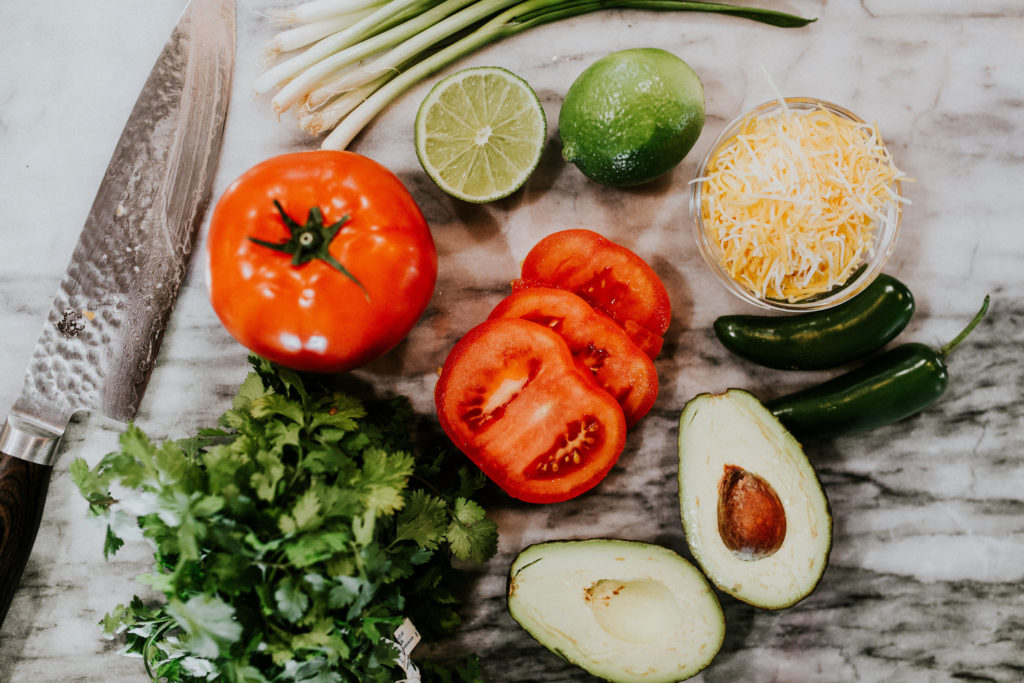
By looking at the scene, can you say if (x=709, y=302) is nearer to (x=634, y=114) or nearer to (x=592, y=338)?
(x=592, y=338)

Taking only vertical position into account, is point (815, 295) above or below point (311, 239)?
below

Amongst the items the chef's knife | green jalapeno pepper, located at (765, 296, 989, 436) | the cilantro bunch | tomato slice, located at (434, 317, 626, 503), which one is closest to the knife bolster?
the chef's knife

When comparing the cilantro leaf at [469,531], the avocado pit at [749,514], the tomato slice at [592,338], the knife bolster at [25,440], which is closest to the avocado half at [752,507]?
the avocado pit at [749,514]

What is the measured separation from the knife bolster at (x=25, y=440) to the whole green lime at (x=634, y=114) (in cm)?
112

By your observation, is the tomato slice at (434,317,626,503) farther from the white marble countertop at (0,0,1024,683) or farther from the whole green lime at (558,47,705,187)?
the whole green lime at (558,47,705,187)

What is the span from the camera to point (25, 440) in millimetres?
1188

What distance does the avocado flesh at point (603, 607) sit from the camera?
1146mm

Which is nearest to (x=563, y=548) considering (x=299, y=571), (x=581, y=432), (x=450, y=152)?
(x=581, y=432)

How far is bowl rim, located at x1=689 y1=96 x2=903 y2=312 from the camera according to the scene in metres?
1.25

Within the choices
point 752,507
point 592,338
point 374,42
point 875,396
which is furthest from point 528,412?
point 374,42

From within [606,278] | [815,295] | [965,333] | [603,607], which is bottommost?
[603,607]

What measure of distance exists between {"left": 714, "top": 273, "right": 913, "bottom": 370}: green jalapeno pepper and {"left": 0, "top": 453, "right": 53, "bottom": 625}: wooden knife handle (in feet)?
4.45

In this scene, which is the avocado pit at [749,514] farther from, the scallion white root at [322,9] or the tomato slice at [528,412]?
the scallion white root at [322,9]

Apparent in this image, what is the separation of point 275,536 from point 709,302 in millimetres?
945
